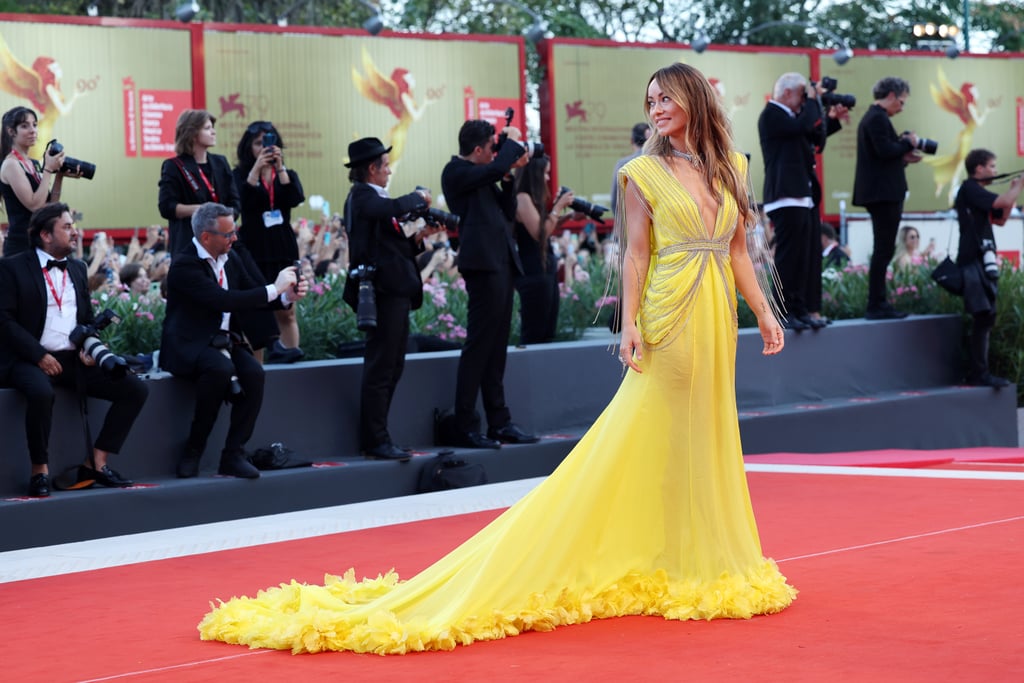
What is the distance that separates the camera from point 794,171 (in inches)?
444

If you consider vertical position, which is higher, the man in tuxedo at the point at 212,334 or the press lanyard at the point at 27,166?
the press lanyard at the point at 27,166

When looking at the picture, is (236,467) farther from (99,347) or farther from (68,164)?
(68,164)

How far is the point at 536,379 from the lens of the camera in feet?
33.7

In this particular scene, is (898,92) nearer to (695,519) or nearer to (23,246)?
(23,246)

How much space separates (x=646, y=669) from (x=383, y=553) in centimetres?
234

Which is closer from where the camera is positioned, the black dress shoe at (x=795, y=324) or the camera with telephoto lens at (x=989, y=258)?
the black dress shoe at (x=795, y=324)

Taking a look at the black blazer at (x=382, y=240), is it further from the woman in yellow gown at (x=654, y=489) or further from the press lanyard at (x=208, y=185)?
the woman in yellow gown at (x=654, y=489)

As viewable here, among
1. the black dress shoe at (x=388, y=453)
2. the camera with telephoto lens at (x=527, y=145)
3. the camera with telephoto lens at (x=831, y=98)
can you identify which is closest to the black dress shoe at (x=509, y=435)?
the black dress shoe at (x=388, y=453)

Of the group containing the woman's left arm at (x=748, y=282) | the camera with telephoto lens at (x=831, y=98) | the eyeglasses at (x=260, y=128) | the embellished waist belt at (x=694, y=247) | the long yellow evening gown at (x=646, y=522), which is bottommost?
the long yellow evening gown at (x=646, y=522)

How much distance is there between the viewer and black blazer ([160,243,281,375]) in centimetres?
822

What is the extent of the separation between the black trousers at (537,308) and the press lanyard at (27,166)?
3.47 metres

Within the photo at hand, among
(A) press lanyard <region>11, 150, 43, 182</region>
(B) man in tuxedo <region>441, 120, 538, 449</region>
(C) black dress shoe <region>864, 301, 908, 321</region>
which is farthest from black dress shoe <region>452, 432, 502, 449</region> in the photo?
(C) black dress shoe <region>864, 301, 908, 321</region>

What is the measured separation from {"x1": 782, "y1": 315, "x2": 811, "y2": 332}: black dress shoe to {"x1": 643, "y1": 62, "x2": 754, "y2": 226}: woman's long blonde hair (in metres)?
6.54

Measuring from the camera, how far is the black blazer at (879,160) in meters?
11.9
